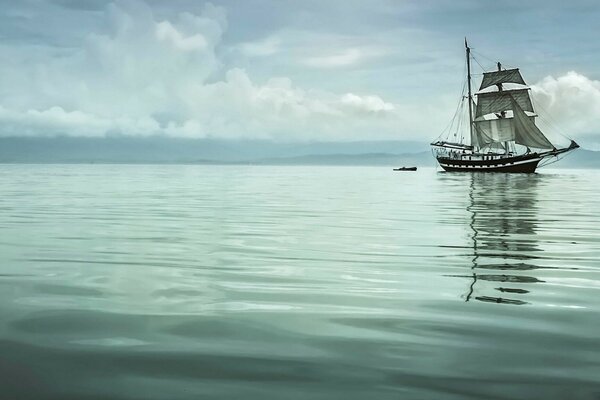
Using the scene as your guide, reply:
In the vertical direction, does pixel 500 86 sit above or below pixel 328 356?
above

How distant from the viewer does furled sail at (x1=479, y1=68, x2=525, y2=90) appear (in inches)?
5763

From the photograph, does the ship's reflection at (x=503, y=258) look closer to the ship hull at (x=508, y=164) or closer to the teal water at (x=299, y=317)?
the teal water at (x=299, y=317)

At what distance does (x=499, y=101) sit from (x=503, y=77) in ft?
20.0

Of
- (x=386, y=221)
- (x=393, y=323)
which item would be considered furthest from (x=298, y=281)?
(x=386, y=221)

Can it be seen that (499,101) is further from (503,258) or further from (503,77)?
(503,258)

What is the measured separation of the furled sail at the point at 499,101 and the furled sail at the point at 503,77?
2314mm

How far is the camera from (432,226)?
22266mm

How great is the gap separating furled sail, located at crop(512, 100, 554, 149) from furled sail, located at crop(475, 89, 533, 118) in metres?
4.36

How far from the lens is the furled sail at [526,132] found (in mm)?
135000

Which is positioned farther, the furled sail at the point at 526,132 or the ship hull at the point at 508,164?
the ship hull at the point at 508,164

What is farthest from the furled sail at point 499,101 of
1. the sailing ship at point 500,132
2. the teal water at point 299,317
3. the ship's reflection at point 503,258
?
the teal water at point 299,317

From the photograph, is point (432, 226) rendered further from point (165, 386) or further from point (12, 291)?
point (165, 386)

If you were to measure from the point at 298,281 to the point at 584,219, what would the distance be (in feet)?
60.7

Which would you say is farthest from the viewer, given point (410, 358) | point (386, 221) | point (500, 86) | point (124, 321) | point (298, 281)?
point (500, 86)
